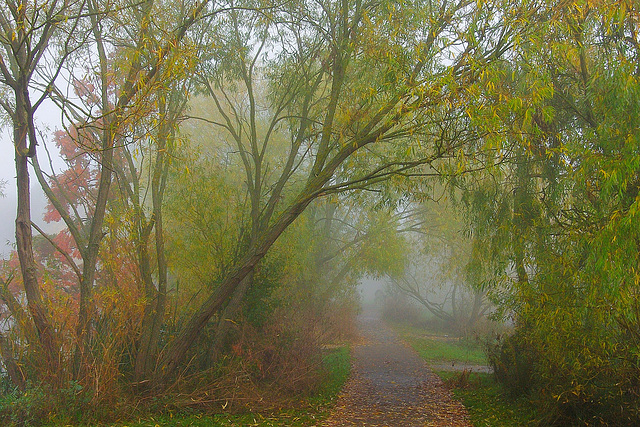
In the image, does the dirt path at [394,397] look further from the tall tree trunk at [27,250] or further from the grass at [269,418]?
the tall tree trunk at [27,250]

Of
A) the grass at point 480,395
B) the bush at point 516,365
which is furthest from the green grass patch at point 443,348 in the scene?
the bush at point 516,365

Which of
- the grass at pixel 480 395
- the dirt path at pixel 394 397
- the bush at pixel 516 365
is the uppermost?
the bush at pixel 516 365

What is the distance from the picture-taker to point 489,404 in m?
8.88

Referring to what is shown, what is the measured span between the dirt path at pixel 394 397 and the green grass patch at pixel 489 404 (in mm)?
233

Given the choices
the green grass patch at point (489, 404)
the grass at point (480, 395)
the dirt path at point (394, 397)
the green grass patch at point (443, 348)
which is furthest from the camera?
the green grass patch at point (443, 348)

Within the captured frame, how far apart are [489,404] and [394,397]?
191 centimetres

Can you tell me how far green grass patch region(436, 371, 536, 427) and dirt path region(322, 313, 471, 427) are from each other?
233 mm

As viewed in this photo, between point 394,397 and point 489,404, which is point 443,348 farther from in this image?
point 489,404

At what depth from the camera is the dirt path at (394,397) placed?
26.5 ft

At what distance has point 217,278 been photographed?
10.2m

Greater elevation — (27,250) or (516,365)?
(27,250)

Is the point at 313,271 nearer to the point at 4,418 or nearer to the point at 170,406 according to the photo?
the point at 170,406

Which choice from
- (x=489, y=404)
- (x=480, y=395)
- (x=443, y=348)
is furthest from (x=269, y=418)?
(x=443, y=348)

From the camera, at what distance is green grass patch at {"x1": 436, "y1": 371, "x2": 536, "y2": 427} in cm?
761
